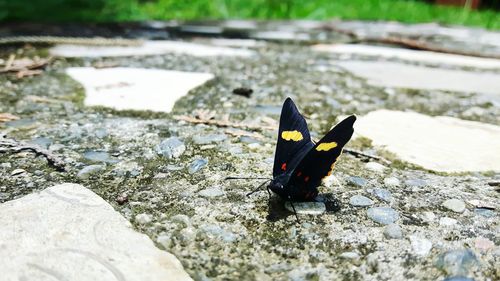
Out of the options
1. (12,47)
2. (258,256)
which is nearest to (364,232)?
(258,256)

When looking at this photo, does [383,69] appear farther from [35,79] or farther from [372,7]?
[372,7]

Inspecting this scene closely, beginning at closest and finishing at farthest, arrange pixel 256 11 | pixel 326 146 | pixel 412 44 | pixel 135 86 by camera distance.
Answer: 1. pixel 326 146
2. pixel 135 86
3. pixel 412 44
4. pixel 256 11

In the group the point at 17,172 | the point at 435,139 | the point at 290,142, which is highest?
the point at 290,142

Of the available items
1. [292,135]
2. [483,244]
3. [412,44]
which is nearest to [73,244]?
[292,135]

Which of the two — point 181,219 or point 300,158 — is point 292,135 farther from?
point 181,219

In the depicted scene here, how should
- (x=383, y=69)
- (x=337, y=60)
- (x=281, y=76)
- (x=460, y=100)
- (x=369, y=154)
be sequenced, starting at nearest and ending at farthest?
(x=369, y=154), (x=460, y=100), (x=281, y=76), (x=383, y=69), (x=337, y=60)

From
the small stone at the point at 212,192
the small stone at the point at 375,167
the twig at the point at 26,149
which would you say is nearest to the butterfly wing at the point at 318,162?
the small stone at the point at 212,192

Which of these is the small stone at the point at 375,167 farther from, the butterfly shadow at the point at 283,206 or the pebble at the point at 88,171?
the pebble at the point at 88,171
